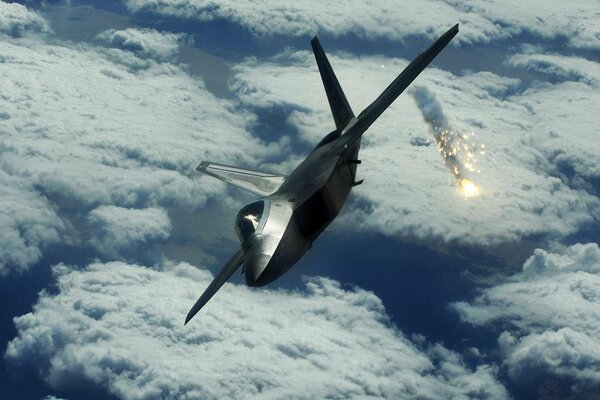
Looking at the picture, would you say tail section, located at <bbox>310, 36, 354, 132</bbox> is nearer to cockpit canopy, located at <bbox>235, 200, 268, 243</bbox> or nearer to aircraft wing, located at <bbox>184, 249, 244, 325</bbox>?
cockpit canopy, located at <bbox>235, 200, 268, 243</bbox>

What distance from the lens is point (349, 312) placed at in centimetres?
18438

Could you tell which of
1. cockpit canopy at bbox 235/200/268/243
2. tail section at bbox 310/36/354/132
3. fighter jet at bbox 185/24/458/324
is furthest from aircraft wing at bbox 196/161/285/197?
tail section at bbox 310/36/354/132

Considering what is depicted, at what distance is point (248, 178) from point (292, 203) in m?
8.50

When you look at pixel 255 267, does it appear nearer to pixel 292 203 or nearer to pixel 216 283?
pixel 216 283

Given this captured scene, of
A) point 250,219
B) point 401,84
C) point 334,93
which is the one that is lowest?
point 250,219

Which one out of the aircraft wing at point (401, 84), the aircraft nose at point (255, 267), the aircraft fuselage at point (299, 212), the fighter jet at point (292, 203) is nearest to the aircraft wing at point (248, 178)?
the fighter jet at point (292, 203)

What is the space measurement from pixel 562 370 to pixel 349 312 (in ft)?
208

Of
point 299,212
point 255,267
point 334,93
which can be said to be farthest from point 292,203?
point 334,93

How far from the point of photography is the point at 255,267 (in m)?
36.5

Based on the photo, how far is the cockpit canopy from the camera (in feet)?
128

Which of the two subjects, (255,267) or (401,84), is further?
(401,84)

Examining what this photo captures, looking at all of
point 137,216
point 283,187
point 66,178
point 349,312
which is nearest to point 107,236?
point 137,216

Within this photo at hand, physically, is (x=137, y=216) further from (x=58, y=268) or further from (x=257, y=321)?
(x=257, y=321)

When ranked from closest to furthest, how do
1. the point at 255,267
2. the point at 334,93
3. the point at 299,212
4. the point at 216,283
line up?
the point at 255,267 < the point at 216,283 < the point at 299,212 < the point at 334,93
